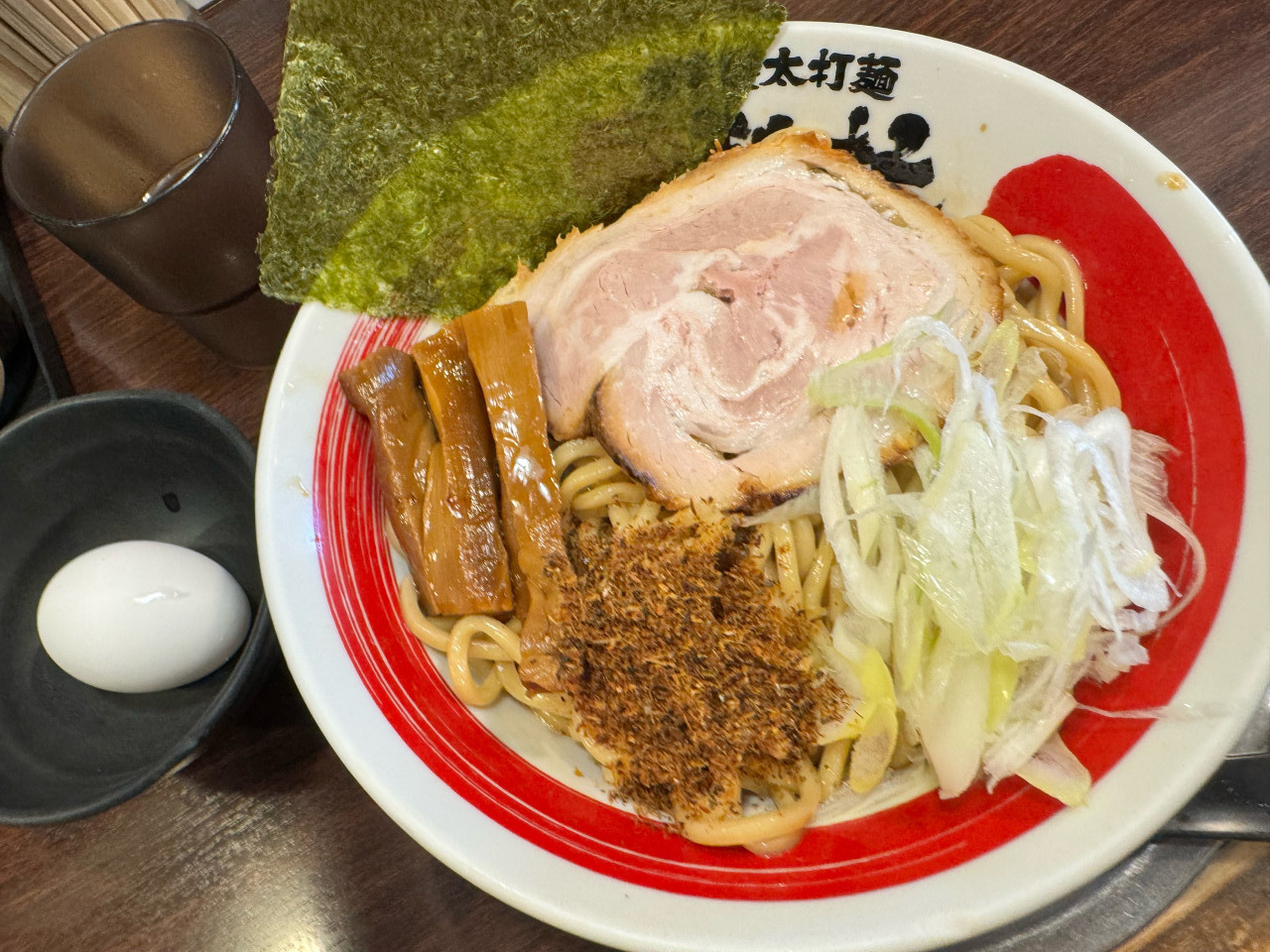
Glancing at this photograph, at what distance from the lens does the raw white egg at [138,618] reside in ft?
4.82

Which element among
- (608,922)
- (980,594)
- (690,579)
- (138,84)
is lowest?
(608,922)

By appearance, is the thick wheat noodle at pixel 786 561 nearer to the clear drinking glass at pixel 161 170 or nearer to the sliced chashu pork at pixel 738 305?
the sliced chashu pork at pixel 738 305

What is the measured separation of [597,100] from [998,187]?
0.86 metres

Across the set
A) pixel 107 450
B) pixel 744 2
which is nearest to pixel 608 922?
pixel 107 450

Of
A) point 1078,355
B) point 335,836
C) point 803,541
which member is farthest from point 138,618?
point 1078,355

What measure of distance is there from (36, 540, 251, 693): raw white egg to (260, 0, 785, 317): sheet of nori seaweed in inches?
23.2

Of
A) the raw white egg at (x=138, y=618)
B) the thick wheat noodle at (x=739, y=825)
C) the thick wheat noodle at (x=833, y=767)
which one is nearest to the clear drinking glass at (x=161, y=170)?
the raw white egg at (x=138, y=618)

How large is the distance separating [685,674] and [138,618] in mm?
1015

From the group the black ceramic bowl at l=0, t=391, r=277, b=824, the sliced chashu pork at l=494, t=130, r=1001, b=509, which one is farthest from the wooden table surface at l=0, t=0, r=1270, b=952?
the sliced chashu pork at l=494, t=130, r=1001, b=509

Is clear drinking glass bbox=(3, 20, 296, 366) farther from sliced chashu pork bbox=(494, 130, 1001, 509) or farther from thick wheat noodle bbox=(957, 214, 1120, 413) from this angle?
thick wheat noodle bbox=(957, 214, 1120, 413)

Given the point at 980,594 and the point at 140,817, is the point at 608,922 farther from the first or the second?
Result: the point at 140,817

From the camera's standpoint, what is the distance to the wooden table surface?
1454mm

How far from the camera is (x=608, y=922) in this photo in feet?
3.69

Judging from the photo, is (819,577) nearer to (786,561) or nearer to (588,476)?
(786,561)
